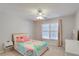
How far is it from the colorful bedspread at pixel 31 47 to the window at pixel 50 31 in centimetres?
11

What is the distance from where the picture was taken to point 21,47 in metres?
1.07

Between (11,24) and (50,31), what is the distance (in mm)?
558

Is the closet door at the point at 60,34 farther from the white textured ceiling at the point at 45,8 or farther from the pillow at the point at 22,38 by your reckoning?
the pillow at the point at 22,38

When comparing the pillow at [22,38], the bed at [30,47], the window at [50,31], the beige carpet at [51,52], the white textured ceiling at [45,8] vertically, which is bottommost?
the beige carpet at [51,52]

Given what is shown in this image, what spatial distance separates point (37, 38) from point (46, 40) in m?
0.14

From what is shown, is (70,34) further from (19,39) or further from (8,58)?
(8,58)

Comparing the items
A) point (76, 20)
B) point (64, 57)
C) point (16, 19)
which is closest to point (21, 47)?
point (16, 19)

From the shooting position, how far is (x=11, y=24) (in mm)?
1097

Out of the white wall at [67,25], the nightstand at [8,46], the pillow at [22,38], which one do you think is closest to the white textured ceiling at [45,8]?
the white wall at [67,25]

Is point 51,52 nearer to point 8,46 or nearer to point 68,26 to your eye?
point 68,26

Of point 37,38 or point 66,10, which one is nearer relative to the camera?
point 66,10

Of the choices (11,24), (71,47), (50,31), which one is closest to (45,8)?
(50,31)

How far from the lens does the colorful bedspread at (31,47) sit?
3.31 feet

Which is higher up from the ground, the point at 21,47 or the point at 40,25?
the point at 40,25
